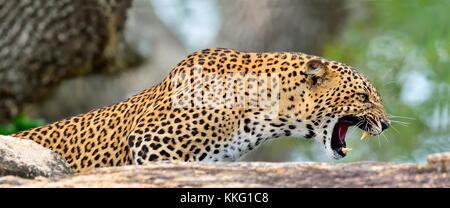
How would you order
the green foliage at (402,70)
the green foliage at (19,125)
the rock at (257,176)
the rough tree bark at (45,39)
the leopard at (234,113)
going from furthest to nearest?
the green foliage at (402,70) < the rough tree bark at (45,39) < the green foliage at (19,125) < the leopard at (234,113) < the rock at (257,176)

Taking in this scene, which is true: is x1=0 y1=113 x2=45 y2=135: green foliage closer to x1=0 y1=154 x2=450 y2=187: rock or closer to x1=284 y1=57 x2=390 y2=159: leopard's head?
x1=284 y1=57 x2=390 y2=159: leopard's head

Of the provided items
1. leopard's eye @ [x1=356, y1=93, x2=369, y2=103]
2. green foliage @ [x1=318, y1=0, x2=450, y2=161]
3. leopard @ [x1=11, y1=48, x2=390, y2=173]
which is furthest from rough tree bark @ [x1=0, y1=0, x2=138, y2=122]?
leopard's eye @ [x1=356, y1=93, x2=369, y2=103]

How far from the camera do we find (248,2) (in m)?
16.2

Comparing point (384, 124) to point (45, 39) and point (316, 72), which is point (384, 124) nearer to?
point (316, 72)

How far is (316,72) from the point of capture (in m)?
8.77

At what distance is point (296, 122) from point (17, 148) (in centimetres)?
214

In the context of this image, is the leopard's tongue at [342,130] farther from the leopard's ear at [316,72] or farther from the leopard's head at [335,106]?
the leopard's ear at [316,72]

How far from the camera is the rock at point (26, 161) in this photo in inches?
299

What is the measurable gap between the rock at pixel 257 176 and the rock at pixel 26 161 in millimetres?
118

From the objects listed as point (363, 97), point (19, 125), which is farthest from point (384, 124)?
point (19, 125)

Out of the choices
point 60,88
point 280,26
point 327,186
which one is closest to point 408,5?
point 280,26

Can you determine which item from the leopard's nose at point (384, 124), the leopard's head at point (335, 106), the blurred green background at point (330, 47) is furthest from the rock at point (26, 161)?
the blurred green background at point (330, 47)

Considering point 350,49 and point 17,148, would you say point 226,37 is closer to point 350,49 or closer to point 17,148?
point 350,49

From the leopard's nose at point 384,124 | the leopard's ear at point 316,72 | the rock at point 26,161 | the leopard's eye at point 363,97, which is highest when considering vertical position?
the leopard's ear at point 316,72
